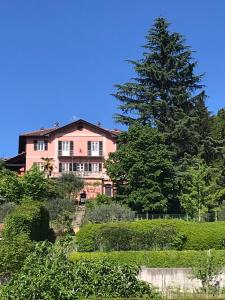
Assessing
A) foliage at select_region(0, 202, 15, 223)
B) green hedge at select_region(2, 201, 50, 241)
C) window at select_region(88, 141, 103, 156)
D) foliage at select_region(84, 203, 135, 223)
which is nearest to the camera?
green hedge at select_region(2, 201, 50, 241)

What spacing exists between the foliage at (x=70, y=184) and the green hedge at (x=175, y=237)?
87.2ft

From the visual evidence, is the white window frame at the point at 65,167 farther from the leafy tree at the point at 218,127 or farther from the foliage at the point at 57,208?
the foliage at the point at 57,208

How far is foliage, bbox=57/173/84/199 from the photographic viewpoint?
60562 millimetres

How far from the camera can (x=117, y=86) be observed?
187ft

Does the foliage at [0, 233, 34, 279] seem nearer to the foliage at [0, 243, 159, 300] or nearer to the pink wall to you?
the foliage at [0, 243, 159, 300]

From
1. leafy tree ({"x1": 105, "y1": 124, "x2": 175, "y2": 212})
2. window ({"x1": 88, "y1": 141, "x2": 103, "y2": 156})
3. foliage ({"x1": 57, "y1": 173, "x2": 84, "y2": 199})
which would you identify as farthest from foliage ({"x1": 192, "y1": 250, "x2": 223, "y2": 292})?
window ({"x1": 88, "y1": 141, "x2": 103, "y2": 156})

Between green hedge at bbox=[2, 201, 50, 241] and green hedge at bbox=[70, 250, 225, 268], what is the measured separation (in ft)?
11.9

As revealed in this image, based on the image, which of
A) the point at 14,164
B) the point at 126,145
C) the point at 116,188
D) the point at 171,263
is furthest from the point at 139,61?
the point at 171,263

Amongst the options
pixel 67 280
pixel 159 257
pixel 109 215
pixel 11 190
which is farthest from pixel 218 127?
pixel 67 280

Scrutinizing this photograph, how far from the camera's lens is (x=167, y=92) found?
57.3m

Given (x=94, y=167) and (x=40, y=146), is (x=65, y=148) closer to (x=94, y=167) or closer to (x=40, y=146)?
(x=40, y=146)

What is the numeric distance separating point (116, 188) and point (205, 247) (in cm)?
1999

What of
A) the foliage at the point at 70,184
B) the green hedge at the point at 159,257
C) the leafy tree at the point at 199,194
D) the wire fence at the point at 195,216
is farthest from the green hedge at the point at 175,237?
the foliage at the point at 70,184

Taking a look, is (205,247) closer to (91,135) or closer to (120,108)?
(120,108)
